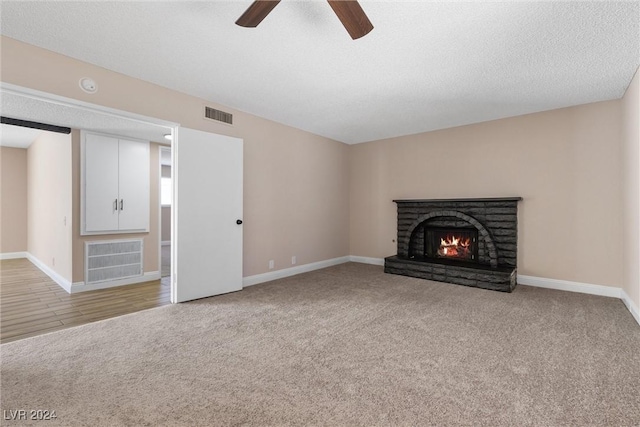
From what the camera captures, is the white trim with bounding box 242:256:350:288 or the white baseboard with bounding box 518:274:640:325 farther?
the white trim with bounding box 242:256:350:288

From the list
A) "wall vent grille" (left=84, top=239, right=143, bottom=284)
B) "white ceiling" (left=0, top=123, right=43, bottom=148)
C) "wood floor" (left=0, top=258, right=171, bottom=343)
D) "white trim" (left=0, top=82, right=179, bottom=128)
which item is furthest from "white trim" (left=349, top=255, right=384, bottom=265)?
"white ceiling" (left=0, top=123, right=43, bottom=148)

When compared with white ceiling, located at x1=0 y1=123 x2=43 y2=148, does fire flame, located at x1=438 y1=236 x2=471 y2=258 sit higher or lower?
→ lower

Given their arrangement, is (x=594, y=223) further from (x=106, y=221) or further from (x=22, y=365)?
(x=106, y=221)

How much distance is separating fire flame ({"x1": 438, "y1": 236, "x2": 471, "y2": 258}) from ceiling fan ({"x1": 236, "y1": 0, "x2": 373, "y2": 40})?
402 centimetres

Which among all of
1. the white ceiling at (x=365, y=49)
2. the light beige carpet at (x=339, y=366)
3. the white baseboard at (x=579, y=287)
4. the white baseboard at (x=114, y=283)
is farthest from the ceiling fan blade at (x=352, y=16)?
the white baseboard at (x=114, y=283)

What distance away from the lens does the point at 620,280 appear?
3764 mm

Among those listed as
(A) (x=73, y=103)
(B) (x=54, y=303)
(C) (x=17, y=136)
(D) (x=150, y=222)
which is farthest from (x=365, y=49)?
(C) (x=17, y=136)

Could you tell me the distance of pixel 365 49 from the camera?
2.66m

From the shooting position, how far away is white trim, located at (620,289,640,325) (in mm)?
2946

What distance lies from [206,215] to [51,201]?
11.4 feet

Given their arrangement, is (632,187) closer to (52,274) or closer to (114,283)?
(114,283)

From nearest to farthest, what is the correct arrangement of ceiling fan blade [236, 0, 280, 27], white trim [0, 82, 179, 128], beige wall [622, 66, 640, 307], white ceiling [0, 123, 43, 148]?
ceiling fan blade [236, 0, 280, 27], white trim [0, 82, 179, 128], beige wall [622, 66, 640, 307], white ceiling [0, 123, 43, 148]

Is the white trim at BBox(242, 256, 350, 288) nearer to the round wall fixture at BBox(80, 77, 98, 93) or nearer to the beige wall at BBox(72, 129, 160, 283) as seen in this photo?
the beige wall at BBox(72, 129, 160, 283)

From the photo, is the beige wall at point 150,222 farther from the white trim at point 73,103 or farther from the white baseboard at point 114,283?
the white trim at point 73,103
